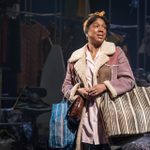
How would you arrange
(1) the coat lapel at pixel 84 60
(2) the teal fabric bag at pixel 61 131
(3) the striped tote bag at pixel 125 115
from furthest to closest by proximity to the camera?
(2) the teal fabric bag at pixel 61 131
(1) the coat lapel at pixel 84 60
(3) the striped tote bag at pixel 125 115

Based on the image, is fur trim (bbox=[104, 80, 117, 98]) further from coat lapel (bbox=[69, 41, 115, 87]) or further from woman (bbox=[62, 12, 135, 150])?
coat lapel (bbox=[69, 41, 115, 87])

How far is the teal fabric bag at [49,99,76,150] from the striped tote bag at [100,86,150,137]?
49cm

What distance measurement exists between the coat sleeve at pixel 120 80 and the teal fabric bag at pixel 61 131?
58 cm

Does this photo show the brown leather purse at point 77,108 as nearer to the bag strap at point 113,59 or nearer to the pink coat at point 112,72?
the pink coat at point 112,72

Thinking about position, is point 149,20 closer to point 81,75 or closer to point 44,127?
point 44,127

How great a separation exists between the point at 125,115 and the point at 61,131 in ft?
2.28

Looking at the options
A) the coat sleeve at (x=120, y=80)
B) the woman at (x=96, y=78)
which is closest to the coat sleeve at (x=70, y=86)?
the woman at (x=96, y=78)

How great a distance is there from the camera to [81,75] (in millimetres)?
4934

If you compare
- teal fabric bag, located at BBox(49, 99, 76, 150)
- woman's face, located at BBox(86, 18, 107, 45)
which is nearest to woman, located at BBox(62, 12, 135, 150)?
woman's face, located at BBox(86, 18, 107, 45)

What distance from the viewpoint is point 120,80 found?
4.86 meters

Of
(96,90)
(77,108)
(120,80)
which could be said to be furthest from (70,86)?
(120,80)

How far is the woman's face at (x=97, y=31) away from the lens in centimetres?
496

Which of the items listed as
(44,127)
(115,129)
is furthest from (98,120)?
Result: (44,127)

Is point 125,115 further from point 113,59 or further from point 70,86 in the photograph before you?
point 70,86
